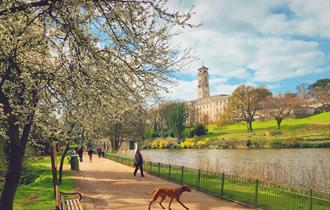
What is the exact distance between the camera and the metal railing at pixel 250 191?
12.9m

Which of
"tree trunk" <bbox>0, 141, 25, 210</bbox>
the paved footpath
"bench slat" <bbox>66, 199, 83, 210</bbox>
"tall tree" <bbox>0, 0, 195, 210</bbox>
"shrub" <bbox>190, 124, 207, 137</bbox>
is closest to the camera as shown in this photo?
"tall tree" <bbox>0, 0, 195, 210</bbox>

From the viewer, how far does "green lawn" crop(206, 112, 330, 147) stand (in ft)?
207

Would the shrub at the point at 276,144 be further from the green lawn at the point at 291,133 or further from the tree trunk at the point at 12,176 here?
the tree trunk at the point at 12,176

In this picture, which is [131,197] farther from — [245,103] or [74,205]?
[245,103]

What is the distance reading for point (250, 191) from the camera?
16.1 metres

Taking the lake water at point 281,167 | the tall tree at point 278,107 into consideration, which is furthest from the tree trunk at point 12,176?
the tall tree at point 278,107

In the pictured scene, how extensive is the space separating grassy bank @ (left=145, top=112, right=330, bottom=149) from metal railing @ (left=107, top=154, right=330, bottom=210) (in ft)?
139

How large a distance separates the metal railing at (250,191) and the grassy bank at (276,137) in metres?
42.5

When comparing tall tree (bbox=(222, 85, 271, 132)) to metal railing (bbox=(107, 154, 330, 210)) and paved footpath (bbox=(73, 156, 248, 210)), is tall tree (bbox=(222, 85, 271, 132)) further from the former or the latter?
paved footpath (bbox=(73, 156, 248, 210))

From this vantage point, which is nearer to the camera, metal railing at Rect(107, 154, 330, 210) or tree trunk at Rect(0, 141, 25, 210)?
tree trunk at Rect(0, 141, 25, 210)

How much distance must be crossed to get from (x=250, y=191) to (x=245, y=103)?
8059 centimetres

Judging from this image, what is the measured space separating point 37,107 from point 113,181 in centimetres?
1214

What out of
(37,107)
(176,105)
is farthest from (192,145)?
(37,107)

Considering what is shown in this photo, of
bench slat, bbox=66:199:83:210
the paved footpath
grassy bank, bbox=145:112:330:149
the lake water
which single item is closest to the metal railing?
the paved footpath
